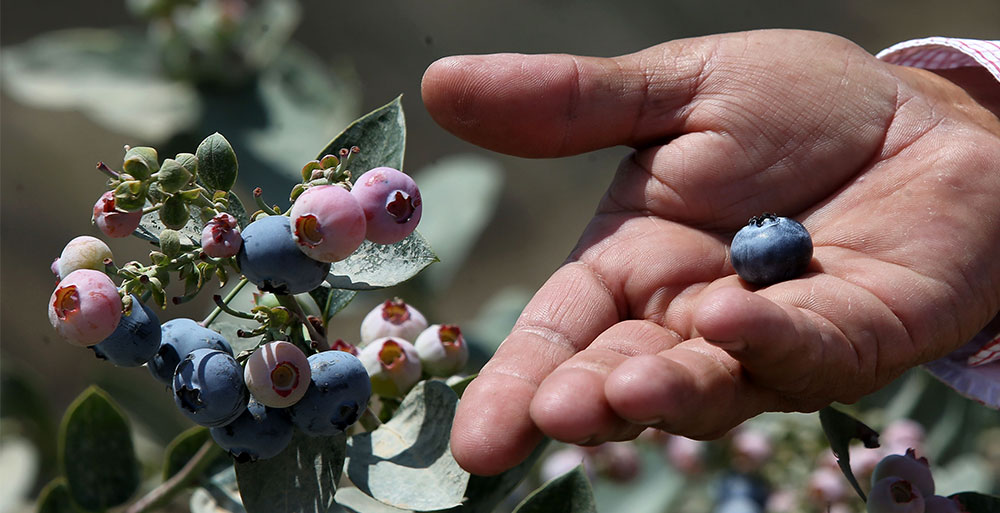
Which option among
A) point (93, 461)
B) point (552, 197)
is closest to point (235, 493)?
point (93, 461)

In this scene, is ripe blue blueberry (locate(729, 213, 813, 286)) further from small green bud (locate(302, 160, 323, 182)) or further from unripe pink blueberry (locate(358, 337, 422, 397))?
small green bud (locate(302, 160, 323, 182))

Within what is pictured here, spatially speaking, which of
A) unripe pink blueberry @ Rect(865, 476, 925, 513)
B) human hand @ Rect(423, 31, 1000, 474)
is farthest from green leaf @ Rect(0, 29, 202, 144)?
unripe pink blueberry @ Rect(865, 476, 925, 513)

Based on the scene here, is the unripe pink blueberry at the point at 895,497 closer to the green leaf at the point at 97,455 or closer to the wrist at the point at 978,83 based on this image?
the wrist at the point at 978,83

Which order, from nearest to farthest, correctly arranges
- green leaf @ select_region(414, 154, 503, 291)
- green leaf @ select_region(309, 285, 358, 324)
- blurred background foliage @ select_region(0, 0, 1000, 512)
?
green leaf @ select_region(309, 285, 358, 324)
blurred background foliage @ select_region(0, 0, 1000, 512)
green leaf @ select_region(414, 154, 503, 291)

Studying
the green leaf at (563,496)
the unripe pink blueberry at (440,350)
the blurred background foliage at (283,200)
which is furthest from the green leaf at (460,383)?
the blurred background foliage at (283,200)

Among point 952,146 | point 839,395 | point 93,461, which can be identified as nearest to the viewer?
point 839,395

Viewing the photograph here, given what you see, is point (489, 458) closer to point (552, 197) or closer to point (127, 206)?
point (127, 206)
